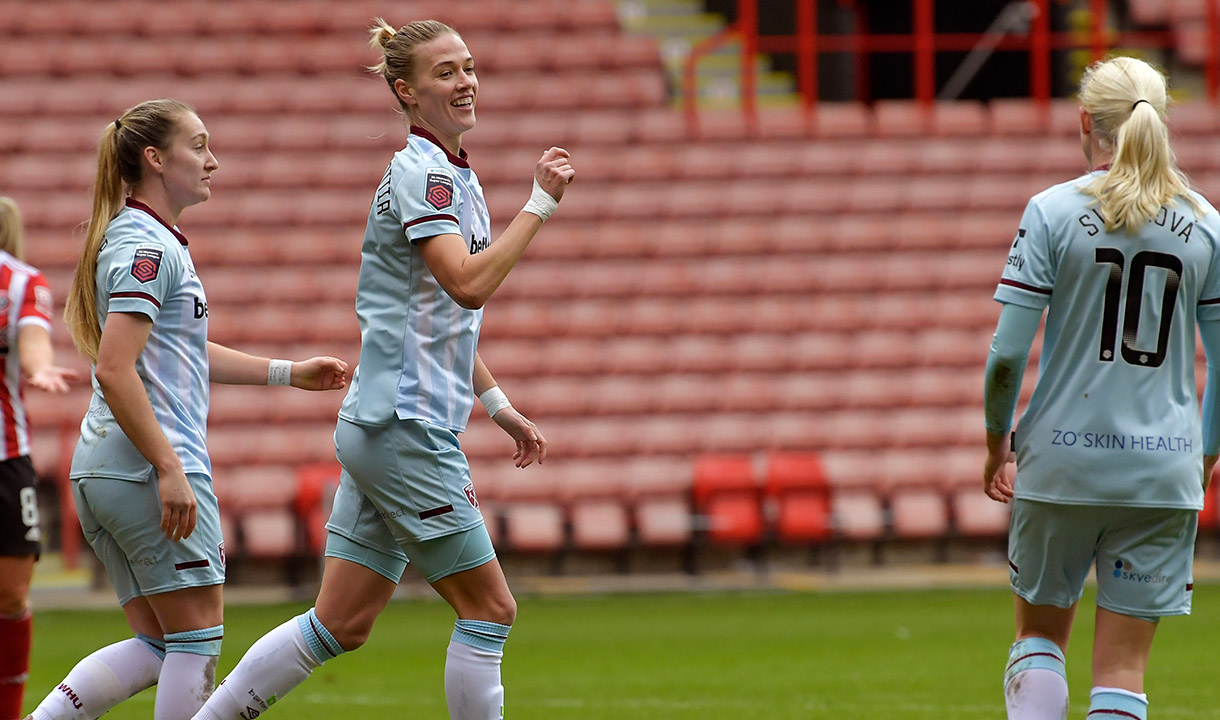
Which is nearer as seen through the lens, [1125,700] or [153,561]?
[1125,700]

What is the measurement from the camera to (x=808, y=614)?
357 inches

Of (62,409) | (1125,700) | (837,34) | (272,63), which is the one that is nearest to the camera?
(1125,700)

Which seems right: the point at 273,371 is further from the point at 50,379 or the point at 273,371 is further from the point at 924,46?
the point at 924,46

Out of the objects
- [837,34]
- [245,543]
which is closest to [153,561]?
[245,543]

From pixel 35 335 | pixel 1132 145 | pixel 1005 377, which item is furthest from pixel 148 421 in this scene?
pixel 1132 145

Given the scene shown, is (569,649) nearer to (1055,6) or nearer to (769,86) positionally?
(769,86)

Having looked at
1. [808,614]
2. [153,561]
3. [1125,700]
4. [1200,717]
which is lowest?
[808,614]

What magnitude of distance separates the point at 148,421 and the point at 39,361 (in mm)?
1216

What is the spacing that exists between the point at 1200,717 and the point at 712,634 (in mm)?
3314

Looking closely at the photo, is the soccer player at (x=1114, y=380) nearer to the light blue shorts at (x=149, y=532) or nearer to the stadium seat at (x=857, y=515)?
the light blue shorts at (x=149, y=532)

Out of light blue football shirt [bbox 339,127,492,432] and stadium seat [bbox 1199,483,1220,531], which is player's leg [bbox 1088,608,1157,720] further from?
stadium seat [bbox 1199,483,1220,531]

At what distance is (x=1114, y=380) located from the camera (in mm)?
3219

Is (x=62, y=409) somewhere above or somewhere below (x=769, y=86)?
below

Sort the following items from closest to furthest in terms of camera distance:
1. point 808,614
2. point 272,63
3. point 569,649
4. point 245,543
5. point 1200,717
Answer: point 1200,717, point 569,649, point 808,614, point 245,543, point 272,63
